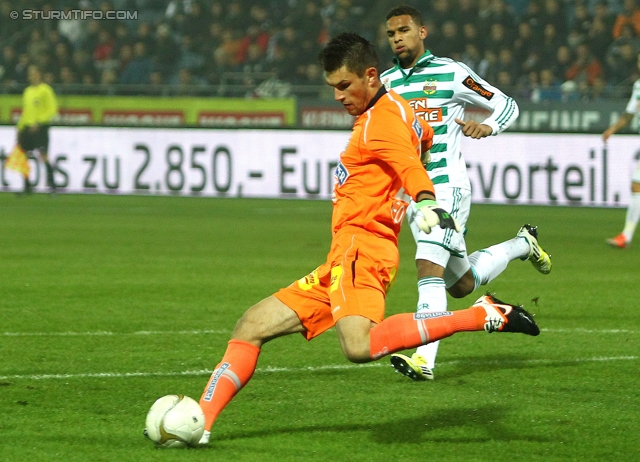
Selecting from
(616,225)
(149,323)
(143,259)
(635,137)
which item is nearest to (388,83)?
(149,323)

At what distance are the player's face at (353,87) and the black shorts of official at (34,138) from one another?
656 inches

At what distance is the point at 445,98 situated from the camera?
275 inches

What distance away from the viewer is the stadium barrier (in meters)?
18.0

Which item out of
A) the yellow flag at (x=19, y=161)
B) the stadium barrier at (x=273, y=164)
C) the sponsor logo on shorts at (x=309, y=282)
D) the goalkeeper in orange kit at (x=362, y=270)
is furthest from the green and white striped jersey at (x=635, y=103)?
the yellow flag at (x=19, y=161)

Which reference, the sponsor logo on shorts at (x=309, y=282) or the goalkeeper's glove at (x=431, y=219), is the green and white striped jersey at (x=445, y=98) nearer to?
the sponsor logo on shorts at (x=309, y=282)

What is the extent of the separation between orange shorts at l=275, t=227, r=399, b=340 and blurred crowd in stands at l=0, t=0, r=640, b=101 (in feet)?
51.5

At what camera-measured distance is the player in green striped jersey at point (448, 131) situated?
6434 millimetres

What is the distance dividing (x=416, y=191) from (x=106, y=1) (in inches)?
862

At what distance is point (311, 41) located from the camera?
931 inches

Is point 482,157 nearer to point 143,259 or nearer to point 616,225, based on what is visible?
point 616,225

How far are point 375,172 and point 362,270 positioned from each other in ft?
1.39

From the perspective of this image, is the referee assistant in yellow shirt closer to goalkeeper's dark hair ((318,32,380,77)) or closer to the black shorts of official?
the black shorts of official

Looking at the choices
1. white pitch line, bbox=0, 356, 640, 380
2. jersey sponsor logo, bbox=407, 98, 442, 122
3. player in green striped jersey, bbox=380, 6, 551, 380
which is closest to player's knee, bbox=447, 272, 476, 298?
player in green striped jersey, bbox=380, 6, 551, 380

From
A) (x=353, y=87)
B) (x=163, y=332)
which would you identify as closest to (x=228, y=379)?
(x=353, y=87)
